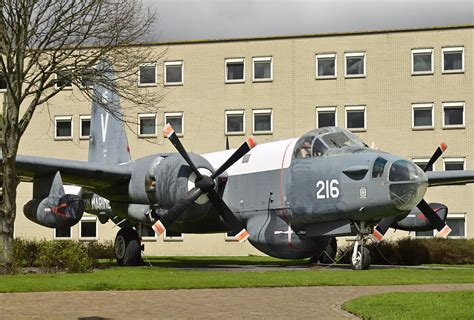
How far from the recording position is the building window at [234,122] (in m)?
47.9

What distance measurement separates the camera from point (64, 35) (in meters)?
24.2

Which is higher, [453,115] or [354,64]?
[354,64]

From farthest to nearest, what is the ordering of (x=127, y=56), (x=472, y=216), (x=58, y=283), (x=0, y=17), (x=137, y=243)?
(x=472, y=216)
(x=137, y=243)
(x=127, y=56)
(x=0, y=17)
(x=58, y=283)

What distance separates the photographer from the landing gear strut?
23531 millimetres

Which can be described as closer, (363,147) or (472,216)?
(363,147)

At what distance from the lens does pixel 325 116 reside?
46.8 metres

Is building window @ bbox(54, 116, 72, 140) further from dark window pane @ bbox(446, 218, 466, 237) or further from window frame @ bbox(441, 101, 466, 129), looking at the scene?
dark window pane @ bbox(446, 218, 466, 237)

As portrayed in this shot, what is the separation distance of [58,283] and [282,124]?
99.1 ft

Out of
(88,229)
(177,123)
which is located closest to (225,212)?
(177,123)

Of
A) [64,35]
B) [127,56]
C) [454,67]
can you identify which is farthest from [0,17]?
[454,67]

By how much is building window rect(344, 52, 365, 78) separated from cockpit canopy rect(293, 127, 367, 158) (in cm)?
2296

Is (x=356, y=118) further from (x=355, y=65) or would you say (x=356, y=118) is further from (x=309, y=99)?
(x=355, y=65)

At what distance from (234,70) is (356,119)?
8100 millimetres

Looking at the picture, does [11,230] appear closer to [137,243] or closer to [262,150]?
[137,243]
